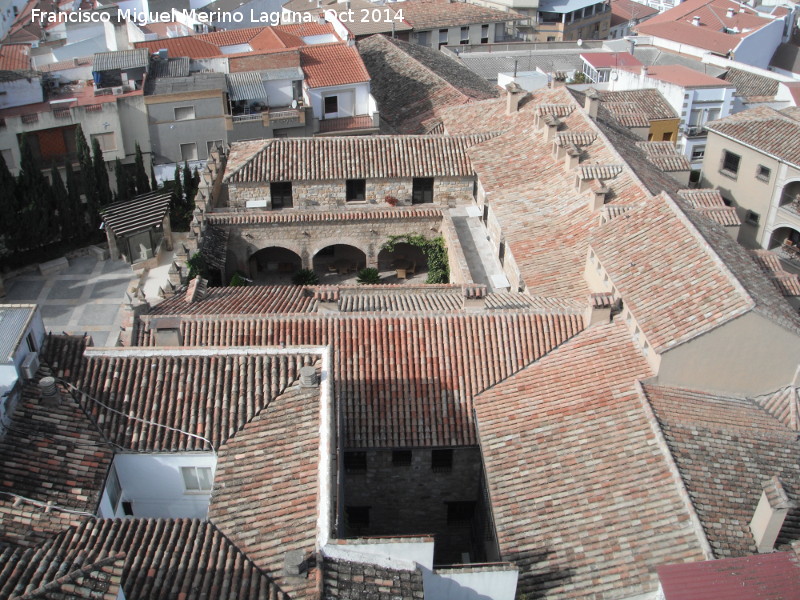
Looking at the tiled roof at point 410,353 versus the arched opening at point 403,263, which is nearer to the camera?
the tiled roof at point 410,353

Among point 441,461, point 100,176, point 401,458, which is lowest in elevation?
point 441,461

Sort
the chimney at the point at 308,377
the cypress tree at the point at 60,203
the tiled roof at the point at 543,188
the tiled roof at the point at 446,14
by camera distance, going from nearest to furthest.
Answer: the chimney at the point at 308,377 → the tiled roof at the point at 543,188 → the cypress tree at the point at 60,203 → the tiled roof at the point at 446,14

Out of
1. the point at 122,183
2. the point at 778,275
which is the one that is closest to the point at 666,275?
the point at 778,275

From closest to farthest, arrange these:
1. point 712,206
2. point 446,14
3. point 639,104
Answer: point 712,206, point 639,104, point 446,14

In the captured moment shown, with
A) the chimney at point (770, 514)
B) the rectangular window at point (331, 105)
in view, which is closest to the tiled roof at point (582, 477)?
the chimney at point (770, 514)

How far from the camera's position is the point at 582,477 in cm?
2250

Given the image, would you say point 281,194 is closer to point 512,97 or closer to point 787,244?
point 512,97

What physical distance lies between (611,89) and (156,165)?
32.2 meters

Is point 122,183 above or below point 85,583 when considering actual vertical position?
below

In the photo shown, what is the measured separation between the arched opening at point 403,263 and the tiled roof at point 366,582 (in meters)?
26.6

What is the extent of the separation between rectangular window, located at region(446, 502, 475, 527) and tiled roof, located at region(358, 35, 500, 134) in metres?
28.3

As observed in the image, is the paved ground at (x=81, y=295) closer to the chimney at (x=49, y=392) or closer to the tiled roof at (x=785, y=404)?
the chimney at (x=49, y=392)

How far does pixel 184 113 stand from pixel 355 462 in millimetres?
31744

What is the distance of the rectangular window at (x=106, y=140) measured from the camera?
162ft
